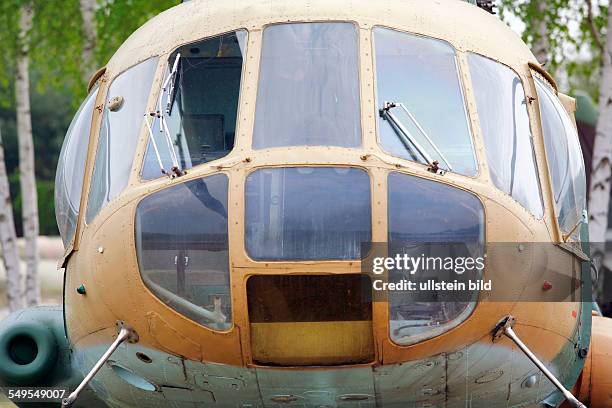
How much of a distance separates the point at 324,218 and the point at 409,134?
698 millimetres

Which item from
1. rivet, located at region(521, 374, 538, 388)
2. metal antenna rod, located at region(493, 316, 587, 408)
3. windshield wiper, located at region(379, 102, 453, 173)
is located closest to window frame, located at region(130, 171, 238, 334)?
windshield wiper, located at region(379, 102, 453, 173)

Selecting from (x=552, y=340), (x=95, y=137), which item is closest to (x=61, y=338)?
(x=95, y=137)

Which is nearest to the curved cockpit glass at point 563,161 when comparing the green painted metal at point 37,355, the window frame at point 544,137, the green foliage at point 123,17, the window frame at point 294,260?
the window frame at point 544,137

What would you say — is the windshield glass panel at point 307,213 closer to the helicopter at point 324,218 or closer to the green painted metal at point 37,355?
the helicopter at point 324,218

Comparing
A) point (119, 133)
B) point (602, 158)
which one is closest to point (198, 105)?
point (119, 133)

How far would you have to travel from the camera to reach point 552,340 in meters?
6.96

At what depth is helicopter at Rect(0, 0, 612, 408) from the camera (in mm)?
6285

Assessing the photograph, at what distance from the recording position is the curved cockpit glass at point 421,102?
6656 mm

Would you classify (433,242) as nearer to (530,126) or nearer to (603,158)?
(530,126)

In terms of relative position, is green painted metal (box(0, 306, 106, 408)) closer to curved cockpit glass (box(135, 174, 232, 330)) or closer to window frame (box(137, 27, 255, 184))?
window frame (box(137, 27, 255, 184))

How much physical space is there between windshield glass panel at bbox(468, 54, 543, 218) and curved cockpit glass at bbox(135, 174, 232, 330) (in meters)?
1.35

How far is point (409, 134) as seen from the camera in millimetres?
6672

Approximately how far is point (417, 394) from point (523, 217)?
3.18ft

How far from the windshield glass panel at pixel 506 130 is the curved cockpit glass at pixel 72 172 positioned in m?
2.16
